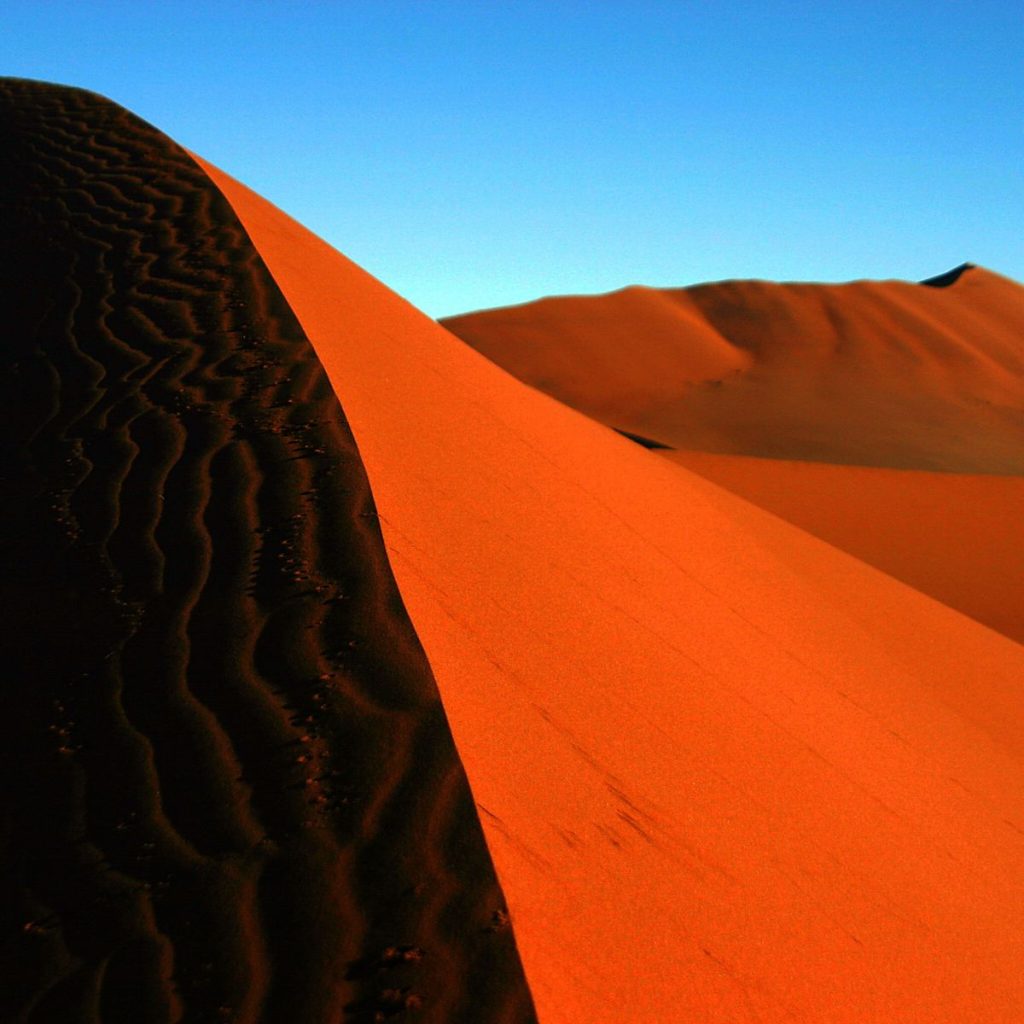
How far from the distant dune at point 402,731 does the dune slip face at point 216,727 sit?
11 millimetres

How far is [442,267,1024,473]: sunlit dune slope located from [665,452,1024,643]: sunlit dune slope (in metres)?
6.21

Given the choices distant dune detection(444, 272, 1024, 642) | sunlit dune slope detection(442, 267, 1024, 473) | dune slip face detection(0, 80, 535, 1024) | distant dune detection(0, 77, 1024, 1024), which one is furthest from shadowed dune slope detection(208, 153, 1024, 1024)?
sunlit dune slope detection(442, 267, 1024, 473)

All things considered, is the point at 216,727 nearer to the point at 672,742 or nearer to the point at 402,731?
the point at 402,731

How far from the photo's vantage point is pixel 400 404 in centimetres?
630

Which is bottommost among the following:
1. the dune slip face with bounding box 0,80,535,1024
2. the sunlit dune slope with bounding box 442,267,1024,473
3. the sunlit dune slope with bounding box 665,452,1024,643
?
the dune slip face with bounding box 0,80,535,1024

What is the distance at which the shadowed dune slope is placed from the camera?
299 cm

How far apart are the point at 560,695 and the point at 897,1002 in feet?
4.52

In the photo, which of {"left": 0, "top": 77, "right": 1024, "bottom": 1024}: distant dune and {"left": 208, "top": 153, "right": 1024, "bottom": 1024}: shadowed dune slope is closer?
{"left": 0, "top": 77, "right": 1024, "bottom": 1024}: distant dune

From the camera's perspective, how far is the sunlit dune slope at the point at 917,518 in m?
14.7

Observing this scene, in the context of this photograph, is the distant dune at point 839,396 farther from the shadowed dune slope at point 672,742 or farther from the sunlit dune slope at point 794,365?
the shadowed dune slope at point 672,742

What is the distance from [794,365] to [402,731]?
37.0m

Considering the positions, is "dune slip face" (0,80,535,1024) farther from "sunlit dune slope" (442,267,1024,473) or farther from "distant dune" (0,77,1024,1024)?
"sunlit dune slope" (442,267,1024,473)

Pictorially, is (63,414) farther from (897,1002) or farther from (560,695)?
(897,1002)

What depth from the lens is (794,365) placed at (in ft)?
126
